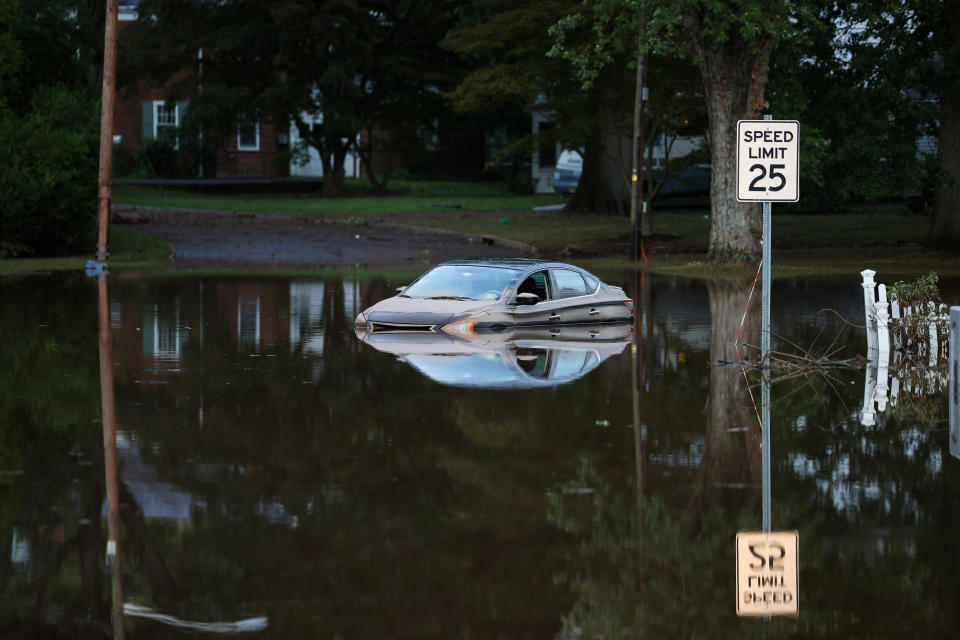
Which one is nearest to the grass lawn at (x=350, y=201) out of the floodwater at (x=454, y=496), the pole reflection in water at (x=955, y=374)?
the floodwater at (x=454, y=496)

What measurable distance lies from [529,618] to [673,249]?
34.0m

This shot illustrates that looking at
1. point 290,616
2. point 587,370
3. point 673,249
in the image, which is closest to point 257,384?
point 587,370

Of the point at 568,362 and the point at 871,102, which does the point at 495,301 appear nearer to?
the point at 568,362

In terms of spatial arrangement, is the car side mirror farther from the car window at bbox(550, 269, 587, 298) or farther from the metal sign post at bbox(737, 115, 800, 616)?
the metal sign post at bbox(737, 115, 800, 616)

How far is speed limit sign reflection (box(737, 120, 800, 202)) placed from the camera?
14.4 m

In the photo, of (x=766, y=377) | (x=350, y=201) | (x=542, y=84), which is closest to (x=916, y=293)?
(x=766, y=377)

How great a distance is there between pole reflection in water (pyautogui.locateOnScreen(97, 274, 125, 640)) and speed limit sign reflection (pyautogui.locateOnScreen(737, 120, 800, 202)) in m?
6.48

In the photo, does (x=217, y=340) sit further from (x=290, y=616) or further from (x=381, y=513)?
(x=290, y=616)

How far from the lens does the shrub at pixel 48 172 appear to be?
111 ft

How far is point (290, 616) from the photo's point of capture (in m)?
6.47

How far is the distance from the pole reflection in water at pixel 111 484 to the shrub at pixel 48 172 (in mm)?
16455

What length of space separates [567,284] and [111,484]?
12070 mm

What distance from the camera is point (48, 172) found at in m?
33.7

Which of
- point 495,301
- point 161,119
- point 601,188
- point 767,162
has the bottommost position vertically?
point 495,301
